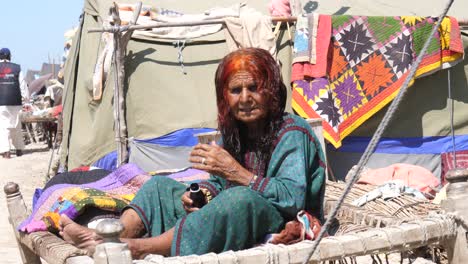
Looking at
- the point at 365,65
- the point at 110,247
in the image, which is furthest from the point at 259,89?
the point at 365,65

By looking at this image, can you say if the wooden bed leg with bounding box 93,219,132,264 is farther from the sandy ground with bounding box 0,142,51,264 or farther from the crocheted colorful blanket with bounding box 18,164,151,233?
the sandy ground with bounding box 0,142,51,264

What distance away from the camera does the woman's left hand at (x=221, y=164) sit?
2.82 meters

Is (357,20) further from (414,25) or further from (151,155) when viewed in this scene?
(151,155)

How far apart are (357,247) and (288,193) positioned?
318mm

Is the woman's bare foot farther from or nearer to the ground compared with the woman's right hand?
nearer to the ground

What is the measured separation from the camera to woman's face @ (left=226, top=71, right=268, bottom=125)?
2959mm

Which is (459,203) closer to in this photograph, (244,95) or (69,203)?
(244,95)

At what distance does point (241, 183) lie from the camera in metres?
2.84

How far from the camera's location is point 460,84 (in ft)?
22.6

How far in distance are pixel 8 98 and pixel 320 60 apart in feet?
23.1

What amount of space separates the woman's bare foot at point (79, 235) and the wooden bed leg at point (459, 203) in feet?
4.14

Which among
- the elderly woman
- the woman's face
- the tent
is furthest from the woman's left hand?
the tent

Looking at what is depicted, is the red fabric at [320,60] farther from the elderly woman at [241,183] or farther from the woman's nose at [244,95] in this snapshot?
the woman's nose at [244,95]

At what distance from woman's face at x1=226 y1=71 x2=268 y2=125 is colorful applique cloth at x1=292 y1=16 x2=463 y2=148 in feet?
11.7
